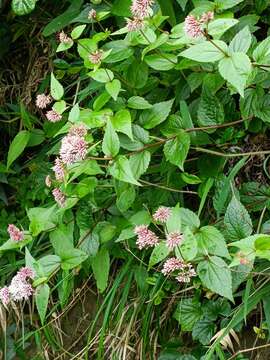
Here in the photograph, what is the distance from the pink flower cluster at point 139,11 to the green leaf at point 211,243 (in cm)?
39

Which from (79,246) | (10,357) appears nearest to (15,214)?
(10,357)

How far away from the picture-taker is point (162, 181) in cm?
159

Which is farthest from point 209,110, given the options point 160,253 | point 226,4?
point 160,253

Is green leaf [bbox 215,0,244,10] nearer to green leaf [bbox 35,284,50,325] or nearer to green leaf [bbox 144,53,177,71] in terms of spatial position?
green leaf [bbox 144,53,177,71]

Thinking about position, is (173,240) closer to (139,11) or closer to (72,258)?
(72,258)

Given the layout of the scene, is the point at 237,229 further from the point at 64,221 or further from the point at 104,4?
the point at 104,4

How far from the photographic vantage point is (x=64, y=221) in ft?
5.11

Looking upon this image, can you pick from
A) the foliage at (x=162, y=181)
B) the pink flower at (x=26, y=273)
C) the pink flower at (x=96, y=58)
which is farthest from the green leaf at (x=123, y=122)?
the pink flower at (x=26, y=273)

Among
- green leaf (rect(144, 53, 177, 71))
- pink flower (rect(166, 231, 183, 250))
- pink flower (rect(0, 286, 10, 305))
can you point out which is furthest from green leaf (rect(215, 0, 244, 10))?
pink flower (rect(0, 286, 10, 305))

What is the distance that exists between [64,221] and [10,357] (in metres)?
0.51

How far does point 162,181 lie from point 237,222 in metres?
0.31

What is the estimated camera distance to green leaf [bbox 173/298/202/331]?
61.3 inches

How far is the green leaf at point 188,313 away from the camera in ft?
5.11

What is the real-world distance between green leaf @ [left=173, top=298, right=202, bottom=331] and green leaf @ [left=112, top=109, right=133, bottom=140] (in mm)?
446
